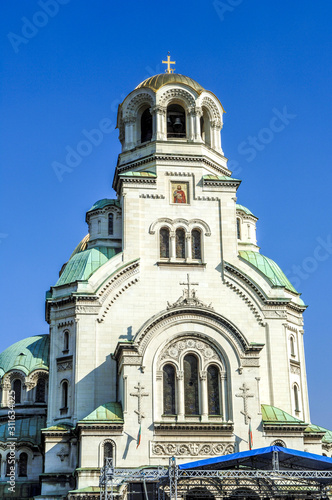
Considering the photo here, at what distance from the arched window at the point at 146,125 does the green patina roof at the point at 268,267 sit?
8.78 metres

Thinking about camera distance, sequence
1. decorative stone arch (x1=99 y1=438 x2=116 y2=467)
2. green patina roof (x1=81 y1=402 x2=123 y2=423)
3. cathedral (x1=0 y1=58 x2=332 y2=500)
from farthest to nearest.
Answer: cathedral (x1=0 y1=58 x2=332 y2=500) → green patina roof (x1=81 y1=402 x2=123 y2=423) → decorative stone arch (x1=99 y1=438 x2=116 y2=467)

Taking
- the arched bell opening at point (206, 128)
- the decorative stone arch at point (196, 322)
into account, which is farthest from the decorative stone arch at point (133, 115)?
the decorative stone arch at point (196, 322)

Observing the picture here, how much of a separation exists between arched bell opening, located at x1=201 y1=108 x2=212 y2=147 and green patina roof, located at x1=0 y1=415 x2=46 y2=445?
18.4 metres

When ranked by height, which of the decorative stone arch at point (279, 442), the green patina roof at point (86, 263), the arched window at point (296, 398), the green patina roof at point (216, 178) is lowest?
the decorative stone arch at point (279, 442)

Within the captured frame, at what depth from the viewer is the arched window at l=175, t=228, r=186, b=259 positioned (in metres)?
41.8

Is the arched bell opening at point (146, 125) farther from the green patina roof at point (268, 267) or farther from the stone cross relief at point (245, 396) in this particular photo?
the stone cross relief at point (245, 396)

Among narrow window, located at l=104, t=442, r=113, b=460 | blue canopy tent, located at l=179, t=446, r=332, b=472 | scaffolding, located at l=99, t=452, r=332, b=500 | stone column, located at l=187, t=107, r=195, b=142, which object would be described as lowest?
scaffolding, located at l=99, t=452, r=332, b=500

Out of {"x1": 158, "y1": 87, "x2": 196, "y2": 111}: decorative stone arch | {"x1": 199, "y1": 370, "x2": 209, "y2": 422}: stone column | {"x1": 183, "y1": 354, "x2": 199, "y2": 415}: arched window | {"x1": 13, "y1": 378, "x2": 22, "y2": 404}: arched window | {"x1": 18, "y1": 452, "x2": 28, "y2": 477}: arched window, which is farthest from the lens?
{"x1": 13, "y1": 378, "x2": 22, "y2": 404}: arched window

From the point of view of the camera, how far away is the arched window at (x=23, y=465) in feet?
142

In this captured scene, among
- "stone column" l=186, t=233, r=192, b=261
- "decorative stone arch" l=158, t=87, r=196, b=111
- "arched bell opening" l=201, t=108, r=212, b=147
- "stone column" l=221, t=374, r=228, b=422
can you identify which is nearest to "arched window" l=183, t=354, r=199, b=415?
"stone column" l=221, t=374, r=228, b=422

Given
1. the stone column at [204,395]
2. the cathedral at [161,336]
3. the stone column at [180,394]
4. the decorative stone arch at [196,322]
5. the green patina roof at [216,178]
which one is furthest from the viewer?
the green patina roof at [216,178]

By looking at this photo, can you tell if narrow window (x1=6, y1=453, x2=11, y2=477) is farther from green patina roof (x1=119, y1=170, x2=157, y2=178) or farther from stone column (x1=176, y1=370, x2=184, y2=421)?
green patina roof (x1=119, y1=170, x2=157, y2=178)

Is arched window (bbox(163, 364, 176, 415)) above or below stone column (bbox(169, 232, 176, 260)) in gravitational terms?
below

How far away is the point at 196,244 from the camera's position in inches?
1666
